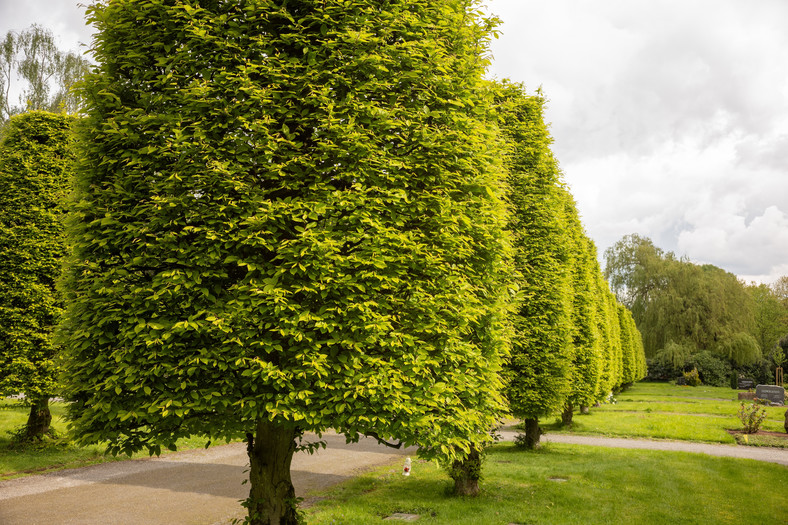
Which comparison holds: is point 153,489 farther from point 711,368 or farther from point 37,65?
point 711,368

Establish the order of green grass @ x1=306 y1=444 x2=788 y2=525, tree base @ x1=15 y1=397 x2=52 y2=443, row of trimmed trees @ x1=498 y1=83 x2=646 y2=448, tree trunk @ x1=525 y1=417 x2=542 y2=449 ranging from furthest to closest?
1. tree trunk @ x1=525 y1=417 x2=542 y2=449
2. tree base @ x1=15 y1=397 x2=52 y2=443
3. row of trimmed trees @ x1=498 y1=83 x2=646 y2=448
4. green grass @ x1=306 y1=444 x2=788 y2=525

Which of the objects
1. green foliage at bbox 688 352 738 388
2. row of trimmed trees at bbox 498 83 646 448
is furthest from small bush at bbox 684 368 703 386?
row of trimmed trees at bbox 498 83 646 448

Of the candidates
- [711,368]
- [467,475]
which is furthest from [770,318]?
[467,475]

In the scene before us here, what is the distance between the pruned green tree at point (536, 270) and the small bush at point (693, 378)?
4119 cm

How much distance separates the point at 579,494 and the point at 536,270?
585 centimetres

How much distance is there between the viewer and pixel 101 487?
461 inches

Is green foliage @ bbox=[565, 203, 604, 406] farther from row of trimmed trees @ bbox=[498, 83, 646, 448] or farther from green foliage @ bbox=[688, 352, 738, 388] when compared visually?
green foliage @ bbox=[688, 352, 738, 388]

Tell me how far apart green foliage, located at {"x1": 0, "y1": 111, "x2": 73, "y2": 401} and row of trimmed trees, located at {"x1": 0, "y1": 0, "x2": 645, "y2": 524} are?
9309 mm

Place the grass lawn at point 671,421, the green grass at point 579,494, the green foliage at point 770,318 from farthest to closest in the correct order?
the green foliage at point 770,318 → the grass lawn at point 671,421 → the green grass at point 579,494

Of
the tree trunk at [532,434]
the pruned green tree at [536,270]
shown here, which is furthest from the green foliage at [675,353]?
the pruned green tree at [536,270]

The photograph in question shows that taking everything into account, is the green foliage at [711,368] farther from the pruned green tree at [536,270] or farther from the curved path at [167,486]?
the pruned green tree at [536,270]

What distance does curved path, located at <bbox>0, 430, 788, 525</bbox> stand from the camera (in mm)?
9547

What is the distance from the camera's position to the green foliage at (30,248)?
12906 mm

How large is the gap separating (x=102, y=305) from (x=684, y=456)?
58.1ft
